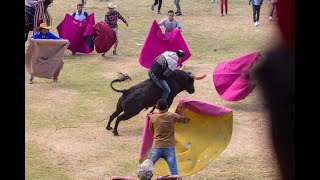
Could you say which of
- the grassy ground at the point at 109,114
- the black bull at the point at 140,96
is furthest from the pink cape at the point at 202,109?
the black bull at the point at 140,96

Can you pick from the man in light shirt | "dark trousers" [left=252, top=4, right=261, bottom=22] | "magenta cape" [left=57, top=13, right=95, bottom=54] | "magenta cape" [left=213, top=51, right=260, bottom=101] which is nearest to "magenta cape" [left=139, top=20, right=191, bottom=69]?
"magenta cape" [left=213, top=51, right=260, bottom=101]

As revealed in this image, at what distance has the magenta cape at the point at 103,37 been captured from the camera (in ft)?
53.7

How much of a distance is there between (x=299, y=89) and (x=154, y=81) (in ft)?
26.7

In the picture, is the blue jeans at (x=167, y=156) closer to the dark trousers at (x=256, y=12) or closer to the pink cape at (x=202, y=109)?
the pink cape at (x=202, y=109)

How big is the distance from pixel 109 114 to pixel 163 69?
6.09ft

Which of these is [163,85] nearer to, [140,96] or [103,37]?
[140,96]

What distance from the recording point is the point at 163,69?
1084 cm

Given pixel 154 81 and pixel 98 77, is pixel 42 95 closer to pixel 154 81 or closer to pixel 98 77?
pixel 98 77

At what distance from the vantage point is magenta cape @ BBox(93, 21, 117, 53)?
1638cm

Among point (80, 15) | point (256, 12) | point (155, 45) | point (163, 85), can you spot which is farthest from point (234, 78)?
point (256, 12)

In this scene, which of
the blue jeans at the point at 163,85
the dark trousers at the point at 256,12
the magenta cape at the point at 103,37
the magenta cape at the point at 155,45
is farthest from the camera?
the dark trousers at the point at 256,12

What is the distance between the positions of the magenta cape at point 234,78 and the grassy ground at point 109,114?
0.33m

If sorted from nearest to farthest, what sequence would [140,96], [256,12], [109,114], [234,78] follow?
1. [140,96]
2. [234,78]
3. [109,114]
4. [256,12]

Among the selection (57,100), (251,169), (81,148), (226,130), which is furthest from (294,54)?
(57,100)
